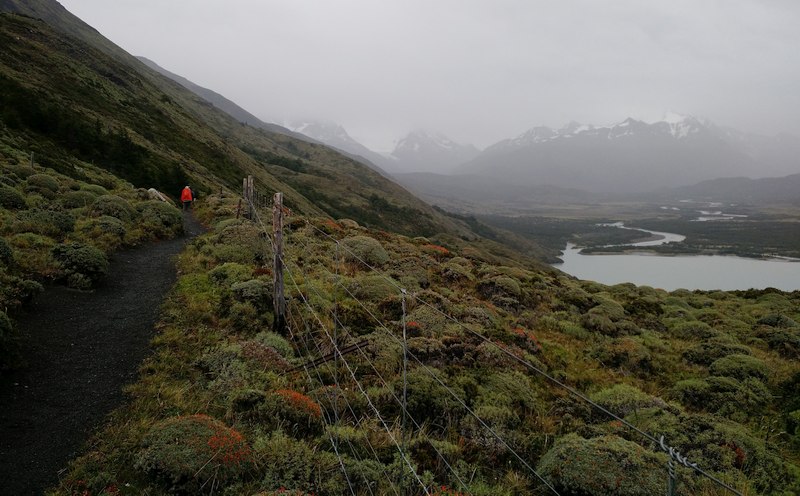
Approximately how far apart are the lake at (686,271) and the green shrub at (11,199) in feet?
355

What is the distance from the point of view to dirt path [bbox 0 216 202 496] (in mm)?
5609

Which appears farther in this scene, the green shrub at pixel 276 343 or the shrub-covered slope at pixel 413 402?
the green shrub at pixel 276 343

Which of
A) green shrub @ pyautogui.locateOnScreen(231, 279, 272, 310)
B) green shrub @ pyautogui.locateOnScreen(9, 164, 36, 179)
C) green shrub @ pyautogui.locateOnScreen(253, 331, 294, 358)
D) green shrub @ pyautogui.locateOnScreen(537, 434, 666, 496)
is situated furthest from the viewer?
green shrub @ pyautogui.locateOnScreen(9, 164, 36, 179)

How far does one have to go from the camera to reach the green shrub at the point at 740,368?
12186mm

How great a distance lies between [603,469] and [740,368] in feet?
31.5

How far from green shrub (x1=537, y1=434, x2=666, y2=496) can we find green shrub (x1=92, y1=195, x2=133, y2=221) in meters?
20.5

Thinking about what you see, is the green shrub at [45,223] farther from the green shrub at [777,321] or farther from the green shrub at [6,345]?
the green shrub at [777,321]

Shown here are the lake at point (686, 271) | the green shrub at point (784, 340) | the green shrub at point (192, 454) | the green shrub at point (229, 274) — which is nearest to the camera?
the green shrub at point (192, 454)

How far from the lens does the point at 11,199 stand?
15.4m

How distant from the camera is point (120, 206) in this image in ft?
64.0

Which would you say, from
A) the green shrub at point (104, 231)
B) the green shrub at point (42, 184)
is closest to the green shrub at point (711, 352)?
the green shrub at point (104, 231)

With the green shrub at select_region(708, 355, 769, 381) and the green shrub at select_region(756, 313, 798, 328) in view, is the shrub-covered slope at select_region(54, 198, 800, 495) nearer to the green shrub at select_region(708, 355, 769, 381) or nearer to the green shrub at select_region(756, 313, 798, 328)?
the green shrub at select_region(708, 355, 769, 381)

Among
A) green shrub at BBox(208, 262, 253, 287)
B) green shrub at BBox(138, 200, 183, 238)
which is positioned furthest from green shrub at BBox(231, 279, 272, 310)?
green shrub at BBox(138, 200, 183, 238)

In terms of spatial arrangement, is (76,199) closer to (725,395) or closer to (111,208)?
(111,208)
